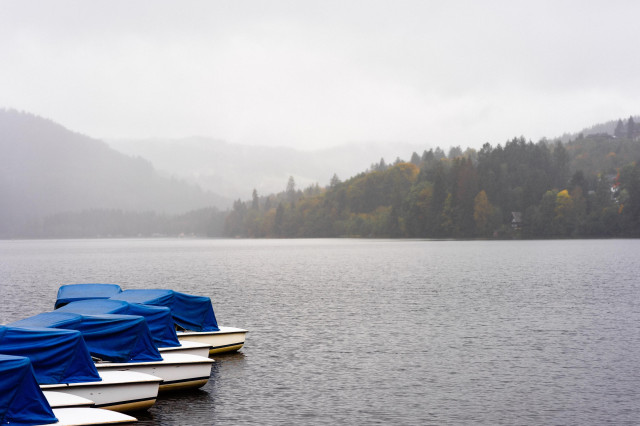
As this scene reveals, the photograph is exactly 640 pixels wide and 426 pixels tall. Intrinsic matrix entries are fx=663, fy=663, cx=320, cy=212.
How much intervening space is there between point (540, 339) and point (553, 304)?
20.5 m

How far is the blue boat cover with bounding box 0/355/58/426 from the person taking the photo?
69.1ft

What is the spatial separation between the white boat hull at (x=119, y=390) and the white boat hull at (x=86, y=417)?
2041 millimetres

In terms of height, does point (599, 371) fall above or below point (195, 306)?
below

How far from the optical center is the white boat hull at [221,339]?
39556 mm

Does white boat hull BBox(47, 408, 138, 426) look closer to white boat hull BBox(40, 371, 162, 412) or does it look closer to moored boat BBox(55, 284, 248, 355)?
white boat hull BBox(40, 371, 162, 412)

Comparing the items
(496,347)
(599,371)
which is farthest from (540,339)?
(599,371)

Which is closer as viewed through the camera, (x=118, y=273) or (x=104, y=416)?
(x=104, y=416)

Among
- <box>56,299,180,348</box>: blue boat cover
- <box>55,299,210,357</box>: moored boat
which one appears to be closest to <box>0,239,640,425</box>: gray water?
<box>55,299,210,357</box>: moored boat

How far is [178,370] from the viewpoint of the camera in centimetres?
3067

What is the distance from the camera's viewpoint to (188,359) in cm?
Result: 3117

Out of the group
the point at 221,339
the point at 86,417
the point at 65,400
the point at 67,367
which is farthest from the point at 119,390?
the point at 221,339

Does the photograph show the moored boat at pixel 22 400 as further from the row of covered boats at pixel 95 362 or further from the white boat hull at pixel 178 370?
the white boat hull at pixel 178 370

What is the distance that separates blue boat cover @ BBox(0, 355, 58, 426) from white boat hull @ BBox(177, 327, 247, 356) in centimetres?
1737

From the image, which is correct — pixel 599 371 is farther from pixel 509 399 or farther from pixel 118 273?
pixel 118 273
